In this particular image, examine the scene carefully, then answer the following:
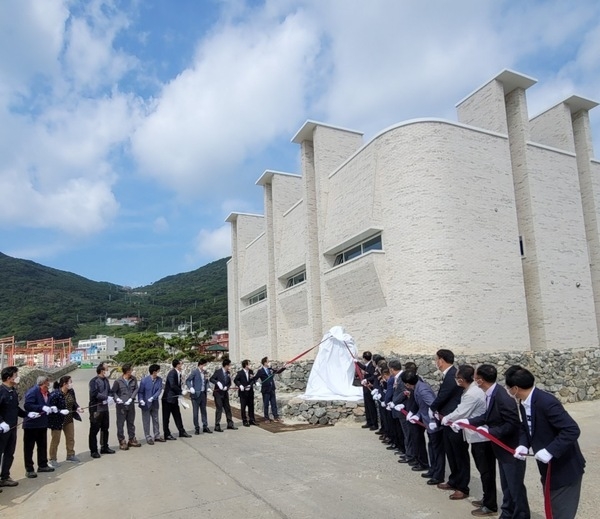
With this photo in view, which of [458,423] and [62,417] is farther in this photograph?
[62,417]

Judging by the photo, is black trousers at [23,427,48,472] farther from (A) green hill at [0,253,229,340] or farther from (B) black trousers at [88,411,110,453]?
(A) green hill at [0,253,229,340]

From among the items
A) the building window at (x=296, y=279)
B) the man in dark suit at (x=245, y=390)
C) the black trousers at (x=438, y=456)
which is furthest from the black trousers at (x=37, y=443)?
the building window at (x=296, y=279)

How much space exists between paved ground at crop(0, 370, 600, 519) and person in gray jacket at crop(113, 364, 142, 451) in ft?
1.45

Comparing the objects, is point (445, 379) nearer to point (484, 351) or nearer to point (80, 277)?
point (484, 351)

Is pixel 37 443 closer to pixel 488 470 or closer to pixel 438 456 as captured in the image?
pixel 438 456

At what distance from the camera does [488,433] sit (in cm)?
532

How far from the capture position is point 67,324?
105688 millimetres

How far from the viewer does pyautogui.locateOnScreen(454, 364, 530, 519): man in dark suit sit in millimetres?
5152

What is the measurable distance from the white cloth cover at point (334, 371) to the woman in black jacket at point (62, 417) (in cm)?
743

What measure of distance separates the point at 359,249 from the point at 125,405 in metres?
13.4

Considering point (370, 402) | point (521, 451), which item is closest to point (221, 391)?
point (370, 402)

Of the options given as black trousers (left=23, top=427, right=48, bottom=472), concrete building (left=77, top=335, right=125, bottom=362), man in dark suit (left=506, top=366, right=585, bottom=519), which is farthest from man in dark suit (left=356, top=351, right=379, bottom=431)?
concrete building (left=77, top=335, right=125, bottom=362)

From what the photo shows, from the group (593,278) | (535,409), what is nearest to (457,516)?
(535,409)

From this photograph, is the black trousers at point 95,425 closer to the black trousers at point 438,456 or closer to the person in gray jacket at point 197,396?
the person in gray jacket at point 197,396
